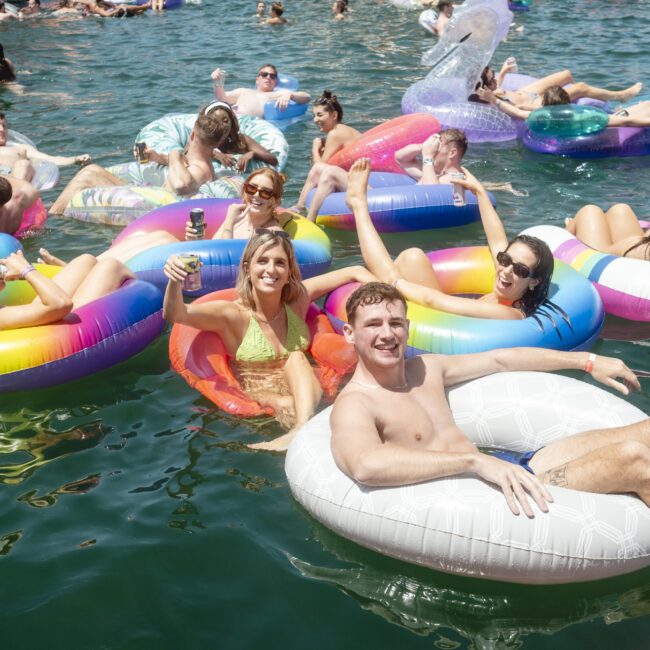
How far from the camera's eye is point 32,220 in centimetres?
802

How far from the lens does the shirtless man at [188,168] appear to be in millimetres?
7945

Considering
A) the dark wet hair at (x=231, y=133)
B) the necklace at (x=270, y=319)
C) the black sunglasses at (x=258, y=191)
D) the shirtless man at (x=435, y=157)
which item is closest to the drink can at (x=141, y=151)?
the dark wet hair at (x=231, y=133)

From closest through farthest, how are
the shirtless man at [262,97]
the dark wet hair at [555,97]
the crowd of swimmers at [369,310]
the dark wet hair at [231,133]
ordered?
the crowd of swimmers at [369,310] < the dark wet hair at [231,133] < the dark wet hair at [555,97] < the shirtless man at [262,97]

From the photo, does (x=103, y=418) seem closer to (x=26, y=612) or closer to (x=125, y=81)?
(x=26, y=612)

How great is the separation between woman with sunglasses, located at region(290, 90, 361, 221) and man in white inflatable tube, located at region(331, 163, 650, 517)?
12.0ft

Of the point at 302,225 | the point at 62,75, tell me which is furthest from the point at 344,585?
the point at 62,75

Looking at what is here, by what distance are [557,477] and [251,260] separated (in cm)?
222

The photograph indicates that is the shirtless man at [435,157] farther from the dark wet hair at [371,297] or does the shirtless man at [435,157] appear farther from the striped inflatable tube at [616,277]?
the dark wet hair at [371,297]

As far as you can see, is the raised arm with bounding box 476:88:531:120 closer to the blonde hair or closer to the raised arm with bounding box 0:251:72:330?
the blonde hair

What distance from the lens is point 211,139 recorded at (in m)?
8.04

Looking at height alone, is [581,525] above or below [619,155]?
above

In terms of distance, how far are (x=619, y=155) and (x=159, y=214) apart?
5.53m

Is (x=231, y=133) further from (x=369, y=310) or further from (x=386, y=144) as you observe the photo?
(x=369, y=310)

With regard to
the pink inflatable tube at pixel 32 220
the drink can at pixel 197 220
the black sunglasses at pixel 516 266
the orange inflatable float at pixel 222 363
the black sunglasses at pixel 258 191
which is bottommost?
the pink inflatable tube at pixel 32 220
